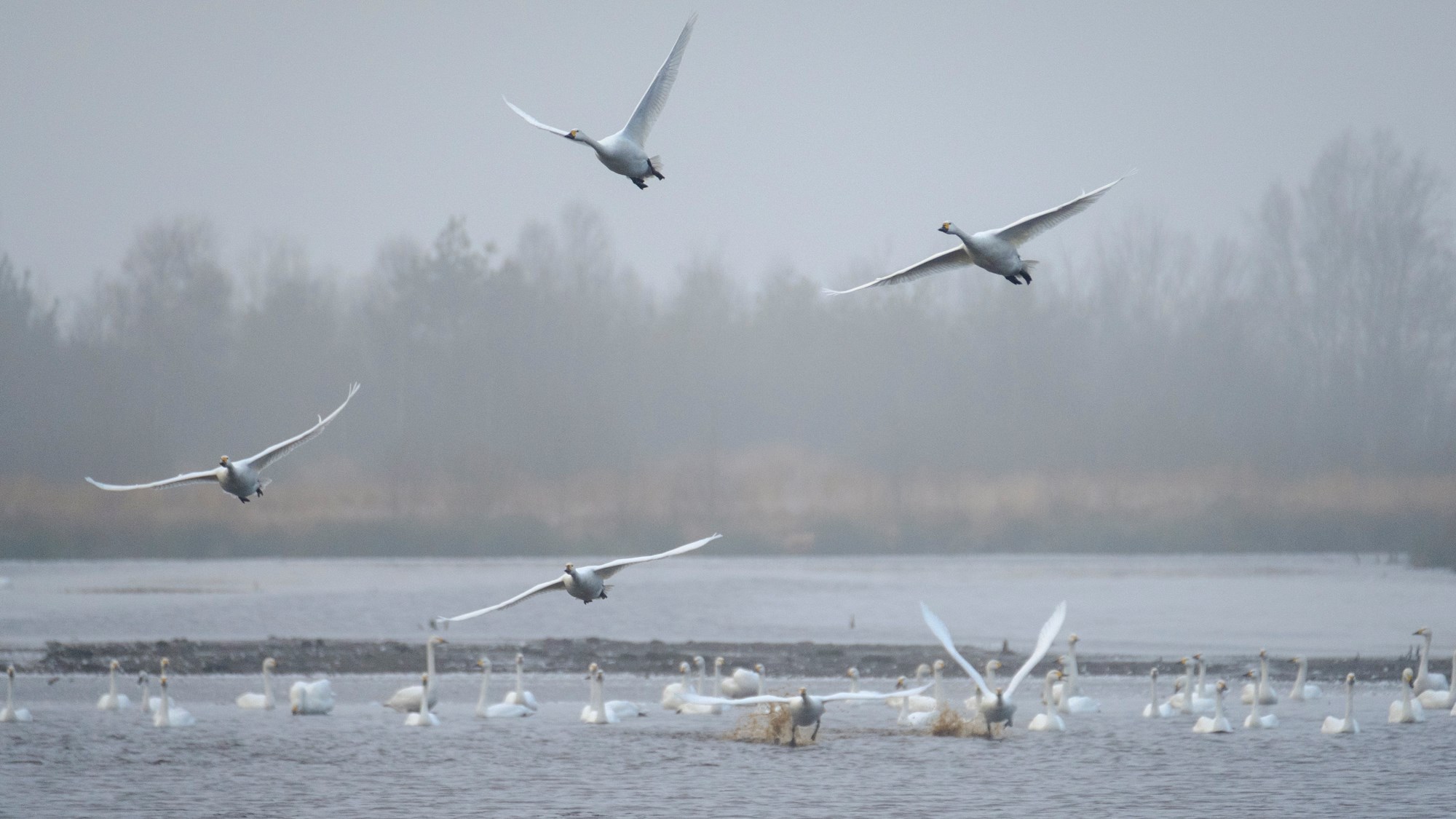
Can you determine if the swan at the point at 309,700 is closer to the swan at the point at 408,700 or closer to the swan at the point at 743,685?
the swan at the point at 408,700

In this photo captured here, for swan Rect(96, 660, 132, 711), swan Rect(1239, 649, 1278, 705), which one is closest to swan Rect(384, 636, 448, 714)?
swan Rect(96, 660, 132, 711)

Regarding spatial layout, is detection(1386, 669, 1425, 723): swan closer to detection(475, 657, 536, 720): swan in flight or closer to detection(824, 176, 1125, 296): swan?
detection(475, 657, 536, 720): swan in flight

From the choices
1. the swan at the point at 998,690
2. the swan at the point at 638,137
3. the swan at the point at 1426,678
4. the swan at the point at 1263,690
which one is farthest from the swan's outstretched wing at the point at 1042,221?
the swan at the point at 1426,678

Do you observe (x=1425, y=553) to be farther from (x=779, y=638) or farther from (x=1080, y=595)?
(x=779, y=638)

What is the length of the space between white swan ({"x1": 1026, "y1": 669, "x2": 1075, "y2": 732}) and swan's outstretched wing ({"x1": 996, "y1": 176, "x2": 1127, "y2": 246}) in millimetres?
14724

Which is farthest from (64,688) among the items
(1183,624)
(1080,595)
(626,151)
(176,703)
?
(1080,595)

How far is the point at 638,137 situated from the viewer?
12.9m

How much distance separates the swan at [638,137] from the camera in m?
12.3

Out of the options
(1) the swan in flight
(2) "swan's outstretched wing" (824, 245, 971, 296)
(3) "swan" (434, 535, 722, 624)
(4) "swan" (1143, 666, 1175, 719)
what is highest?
(2) "swan's outstretched wing" (824, 245, 971, 296)

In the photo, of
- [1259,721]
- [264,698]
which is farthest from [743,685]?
[1259,721]

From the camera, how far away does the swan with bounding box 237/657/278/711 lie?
28.6 meters

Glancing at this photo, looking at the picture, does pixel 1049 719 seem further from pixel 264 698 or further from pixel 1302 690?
pixel 264 698

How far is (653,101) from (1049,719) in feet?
54.4

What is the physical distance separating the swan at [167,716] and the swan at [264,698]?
1.69 m
